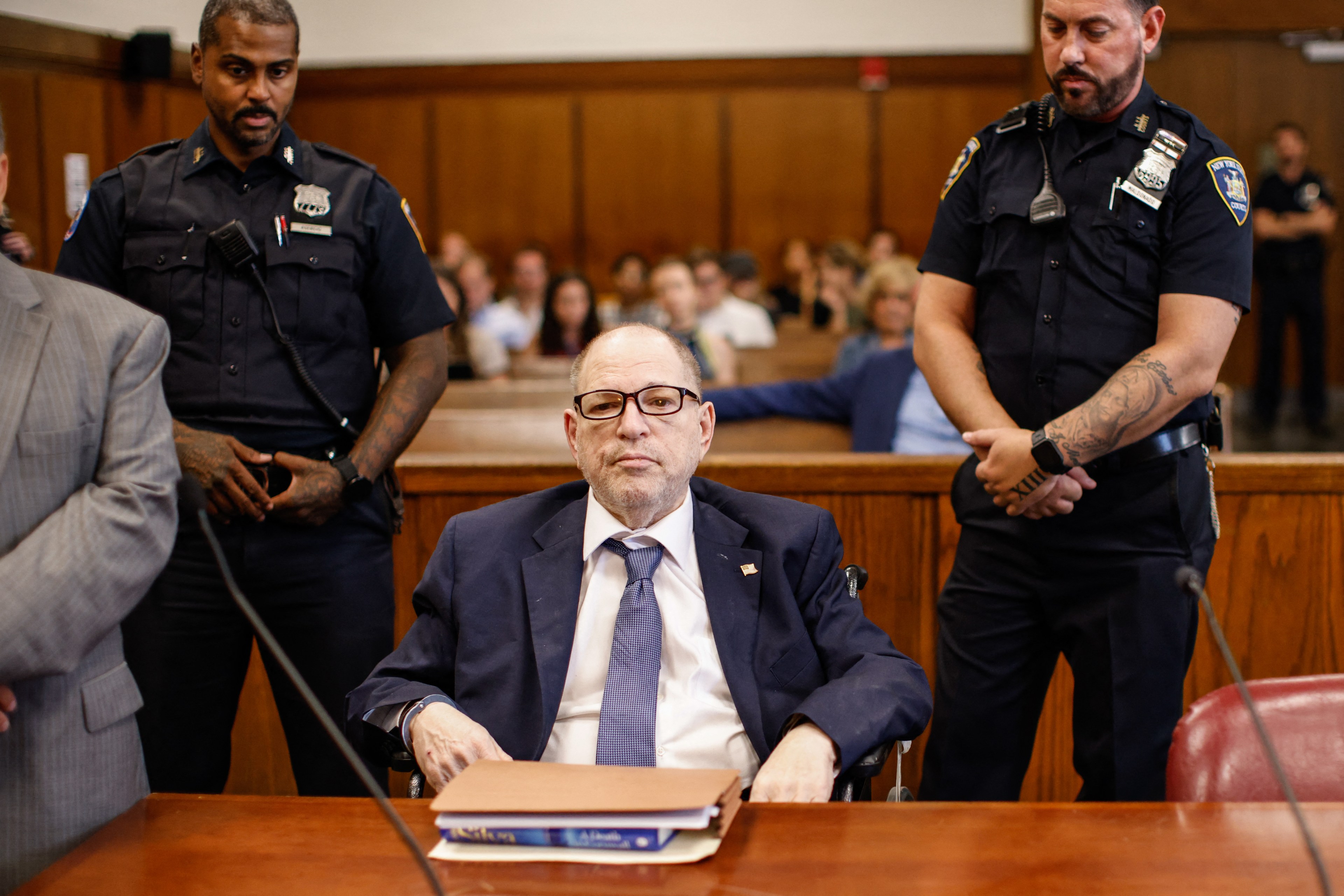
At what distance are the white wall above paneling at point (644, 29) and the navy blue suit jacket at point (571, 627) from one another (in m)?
9.40

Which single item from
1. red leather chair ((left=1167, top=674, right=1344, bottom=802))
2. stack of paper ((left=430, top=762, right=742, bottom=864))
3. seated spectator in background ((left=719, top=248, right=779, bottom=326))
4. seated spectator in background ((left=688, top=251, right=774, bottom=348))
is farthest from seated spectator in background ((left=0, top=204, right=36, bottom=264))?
seated spectator in background ((left=719, top=248, right=779, bottom=326))

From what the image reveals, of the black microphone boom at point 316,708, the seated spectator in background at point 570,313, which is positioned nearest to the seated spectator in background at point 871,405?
the black microphone boom at point 316,708

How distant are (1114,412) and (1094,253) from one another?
0.29 meters

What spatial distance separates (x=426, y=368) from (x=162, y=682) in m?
0.72

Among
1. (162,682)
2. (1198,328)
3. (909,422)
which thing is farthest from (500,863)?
(909,422)

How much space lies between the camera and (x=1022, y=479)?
198 cm

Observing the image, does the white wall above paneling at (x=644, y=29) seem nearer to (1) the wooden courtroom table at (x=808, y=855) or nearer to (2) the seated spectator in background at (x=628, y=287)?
(2) the seated spectator in background at (x=628, y=287)

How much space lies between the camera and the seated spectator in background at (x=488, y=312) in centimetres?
828

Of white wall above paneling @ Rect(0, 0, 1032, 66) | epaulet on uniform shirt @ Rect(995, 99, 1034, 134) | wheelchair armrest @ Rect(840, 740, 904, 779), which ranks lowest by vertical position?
wheelchair armrest @ Rect(840, 740, 904, 779)

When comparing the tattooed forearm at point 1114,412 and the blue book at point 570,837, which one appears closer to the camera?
the blue book at point 570,837

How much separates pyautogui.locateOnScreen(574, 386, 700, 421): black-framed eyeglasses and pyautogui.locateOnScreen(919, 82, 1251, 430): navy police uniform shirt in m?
0.66

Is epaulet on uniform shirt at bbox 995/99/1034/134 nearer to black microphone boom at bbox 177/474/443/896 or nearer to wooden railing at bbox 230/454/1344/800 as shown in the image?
wooden railing at bbox 230/454/1344/800

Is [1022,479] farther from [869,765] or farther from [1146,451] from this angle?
[869,765]

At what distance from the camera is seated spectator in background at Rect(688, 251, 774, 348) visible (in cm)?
780
